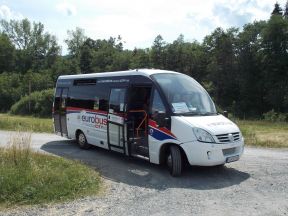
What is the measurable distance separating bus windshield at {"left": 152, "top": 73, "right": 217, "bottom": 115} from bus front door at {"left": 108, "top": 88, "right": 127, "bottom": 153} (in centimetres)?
141

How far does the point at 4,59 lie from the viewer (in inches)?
3482

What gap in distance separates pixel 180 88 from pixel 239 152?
7.04 feet

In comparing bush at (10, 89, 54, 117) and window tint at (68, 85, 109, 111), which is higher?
window tint at (68, 85, 109, 111)

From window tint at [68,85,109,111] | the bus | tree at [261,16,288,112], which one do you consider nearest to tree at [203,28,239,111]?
tree at [261,16,288,112]

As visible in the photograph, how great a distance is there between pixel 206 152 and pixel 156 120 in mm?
1535

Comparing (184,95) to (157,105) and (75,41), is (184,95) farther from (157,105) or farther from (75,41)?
(75,41)

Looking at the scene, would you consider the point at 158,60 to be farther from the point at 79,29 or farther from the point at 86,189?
the point at 86,189

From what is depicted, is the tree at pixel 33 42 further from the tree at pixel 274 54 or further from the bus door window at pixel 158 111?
the bus door window at pixel 158 111

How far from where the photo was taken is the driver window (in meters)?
10.6

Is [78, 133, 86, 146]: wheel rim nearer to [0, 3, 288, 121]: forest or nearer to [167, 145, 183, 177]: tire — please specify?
[167, 145, 183, 177]: tire

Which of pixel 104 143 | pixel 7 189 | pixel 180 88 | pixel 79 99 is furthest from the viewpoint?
pixel 79 99

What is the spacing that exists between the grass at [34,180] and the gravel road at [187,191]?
339 mm

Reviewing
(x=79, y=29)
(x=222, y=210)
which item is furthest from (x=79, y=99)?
(x=79, y=29)

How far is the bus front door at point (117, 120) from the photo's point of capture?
11.9 meters
